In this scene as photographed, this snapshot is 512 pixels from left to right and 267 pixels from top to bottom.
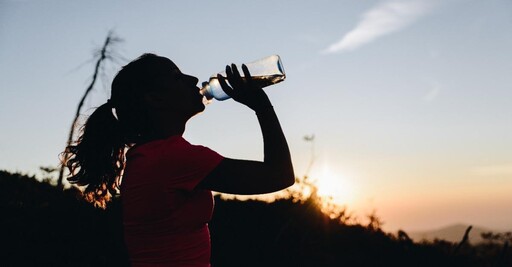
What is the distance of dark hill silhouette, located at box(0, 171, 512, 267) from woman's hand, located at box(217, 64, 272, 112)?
4.27 meters

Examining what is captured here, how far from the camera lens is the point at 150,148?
6.04 feet

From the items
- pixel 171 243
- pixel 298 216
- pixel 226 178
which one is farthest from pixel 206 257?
pixel 298 216

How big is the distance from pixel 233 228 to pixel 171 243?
579 cm

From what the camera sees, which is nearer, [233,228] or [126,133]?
[126,133]

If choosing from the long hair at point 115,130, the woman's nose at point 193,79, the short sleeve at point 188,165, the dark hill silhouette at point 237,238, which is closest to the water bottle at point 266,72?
the woman's nose at point 193,79

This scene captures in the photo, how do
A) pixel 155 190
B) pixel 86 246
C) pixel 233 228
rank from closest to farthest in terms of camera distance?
pixel 155 190, pixel 86 246, pixel 233 228

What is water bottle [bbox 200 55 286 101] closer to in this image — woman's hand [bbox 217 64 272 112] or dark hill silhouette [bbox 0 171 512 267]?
woman's hand [bbox 217 64 272 112]

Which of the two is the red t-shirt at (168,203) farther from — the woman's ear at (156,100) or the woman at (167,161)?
the woman's ear at (156,100)

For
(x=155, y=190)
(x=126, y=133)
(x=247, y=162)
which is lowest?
(x=155, y=190)

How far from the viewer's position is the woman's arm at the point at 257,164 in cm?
178

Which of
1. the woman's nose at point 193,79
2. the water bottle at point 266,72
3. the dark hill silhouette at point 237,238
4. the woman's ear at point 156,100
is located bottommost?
the dark hill silhouette at point 237,238

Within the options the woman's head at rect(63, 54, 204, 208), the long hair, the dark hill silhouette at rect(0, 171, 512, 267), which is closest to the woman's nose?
the woman's head at rect(63, 54, 204, 208)

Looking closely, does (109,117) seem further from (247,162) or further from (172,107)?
(247,162)

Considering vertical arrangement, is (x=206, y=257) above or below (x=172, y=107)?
below
